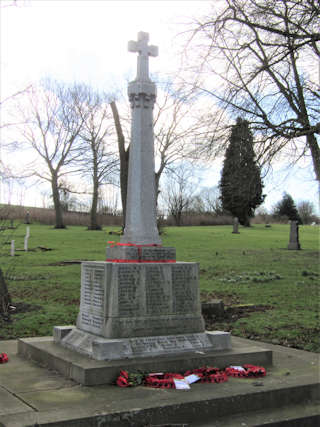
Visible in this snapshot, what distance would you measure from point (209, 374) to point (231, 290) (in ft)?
27.0

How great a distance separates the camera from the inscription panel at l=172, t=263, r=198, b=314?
6.25m

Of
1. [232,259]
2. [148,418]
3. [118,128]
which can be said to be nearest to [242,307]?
[148,418]

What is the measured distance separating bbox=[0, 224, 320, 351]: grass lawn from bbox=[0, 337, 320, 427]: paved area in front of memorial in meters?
2.87

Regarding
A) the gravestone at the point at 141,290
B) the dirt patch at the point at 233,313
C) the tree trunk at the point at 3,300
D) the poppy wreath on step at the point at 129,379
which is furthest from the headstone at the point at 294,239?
the poppy wreath on step at the point at 129,379

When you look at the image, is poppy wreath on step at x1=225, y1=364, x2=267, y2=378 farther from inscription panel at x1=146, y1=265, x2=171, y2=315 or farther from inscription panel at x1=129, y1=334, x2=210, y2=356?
inscription panel at x1=146, y1=265, x2=171, y2=315

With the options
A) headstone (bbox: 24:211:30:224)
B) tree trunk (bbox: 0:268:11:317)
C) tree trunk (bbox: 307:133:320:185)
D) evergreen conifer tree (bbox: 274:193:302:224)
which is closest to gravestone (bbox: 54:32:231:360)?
tree trunk (bbox: 0:268:11:317)

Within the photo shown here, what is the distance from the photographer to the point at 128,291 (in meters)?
5.90

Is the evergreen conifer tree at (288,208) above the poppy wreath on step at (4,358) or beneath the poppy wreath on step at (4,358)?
above

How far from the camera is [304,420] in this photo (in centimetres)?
491

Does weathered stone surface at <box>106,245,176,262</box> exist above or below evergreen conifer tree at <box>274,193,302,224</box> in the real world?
below

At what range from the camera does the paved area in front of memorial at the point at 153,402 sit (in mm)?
4285

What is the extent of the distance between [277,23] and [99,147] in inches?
1151

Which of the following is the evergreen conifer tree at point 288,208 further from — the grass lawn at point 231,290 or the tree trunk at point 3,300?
the tree trunk at point 3,300

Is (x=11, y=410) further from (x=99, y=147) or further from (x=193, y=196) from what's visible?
(x=193, y=196)
